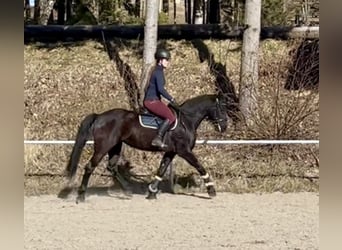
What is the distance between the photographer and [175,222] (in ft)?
23.3

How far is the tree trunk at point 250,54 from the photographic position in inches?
444

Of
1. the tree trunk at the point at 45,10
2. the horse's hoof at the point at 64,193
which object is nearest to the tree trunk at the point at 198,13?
the tree trunk at the point at 45,10

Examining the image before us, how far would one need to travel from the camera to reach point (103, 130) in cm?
871

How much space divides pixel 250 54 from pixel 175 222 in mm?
5343

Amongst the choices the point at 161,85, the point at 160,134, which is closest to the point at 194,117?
the point at 160,134

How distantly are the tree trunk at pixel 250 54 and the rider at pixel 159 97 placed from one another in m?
2.78

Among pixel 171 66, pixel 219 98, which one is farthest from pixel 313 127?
pixel 171 66

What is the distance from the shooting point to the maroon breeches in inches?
334

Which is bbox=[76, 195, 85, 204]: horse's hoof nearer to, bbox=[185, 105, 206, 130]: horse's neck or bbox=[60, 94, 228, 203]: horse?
bbox=[60, 94, 228, 203]: horse

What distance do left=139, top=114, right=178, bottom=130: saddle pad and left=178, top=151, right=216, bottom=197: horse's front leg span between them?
383mm

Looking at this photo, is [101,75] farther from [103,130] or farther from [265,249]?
[265,249]

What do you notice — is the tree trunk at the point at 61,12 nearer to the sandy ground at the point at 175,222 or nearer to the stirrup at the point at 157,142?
the sandy ground at the point at 175,222

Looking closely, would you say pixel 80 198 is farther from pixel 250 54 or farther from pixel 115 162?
pixel 250 54
